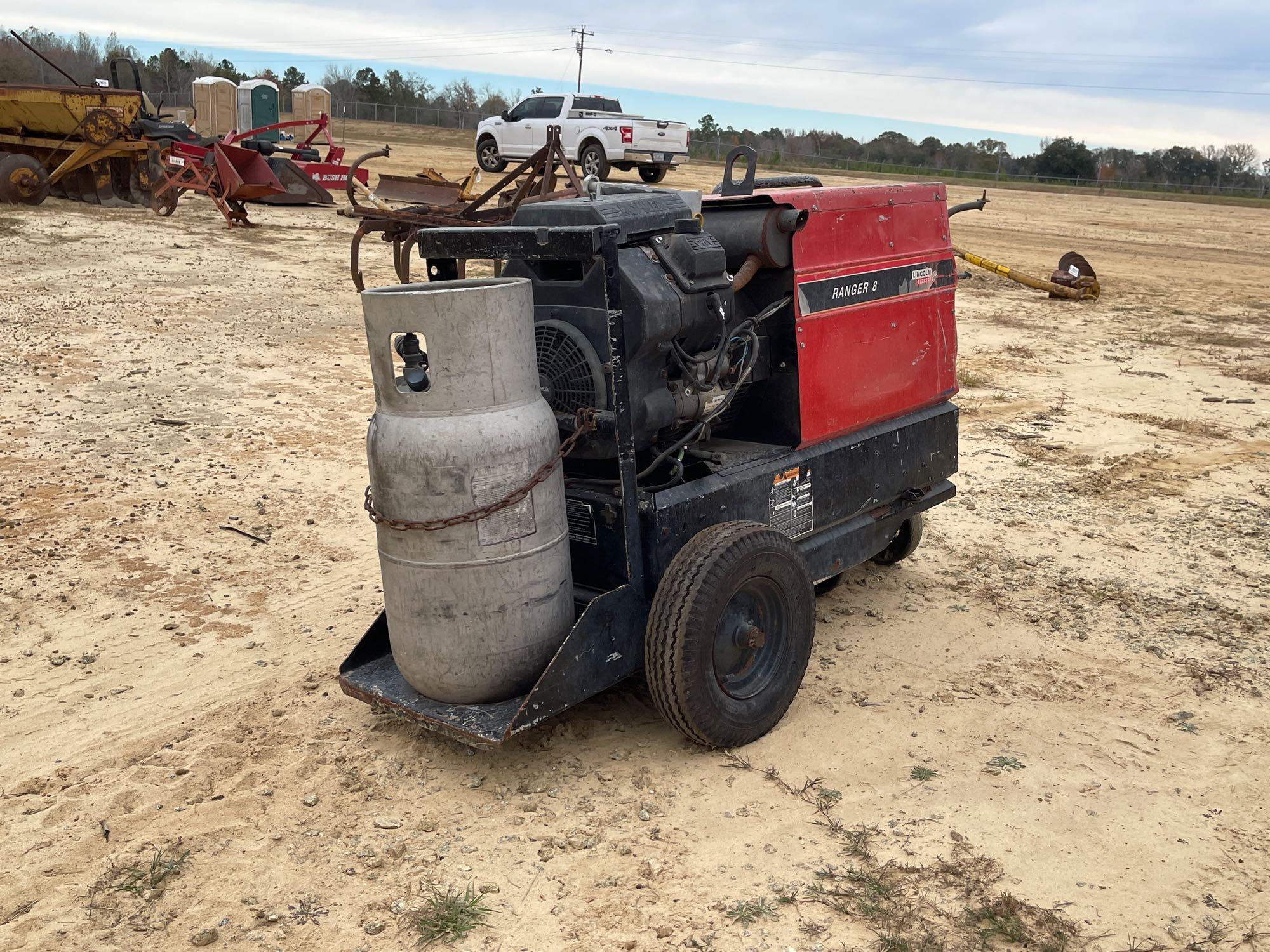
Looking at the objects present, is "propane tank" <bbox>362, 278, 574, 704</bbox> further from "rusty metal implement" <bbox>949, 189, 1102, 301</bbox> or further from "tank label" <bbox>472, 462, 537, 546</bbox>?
"rusty metal implement" <bbox>949, 189, 1102, 301</bbox>

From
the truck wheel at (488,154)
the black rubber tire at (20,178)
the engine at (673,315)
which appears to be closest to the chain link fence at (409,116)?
the truck wheel at (488,154)

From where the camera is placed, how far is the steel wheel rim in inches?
142

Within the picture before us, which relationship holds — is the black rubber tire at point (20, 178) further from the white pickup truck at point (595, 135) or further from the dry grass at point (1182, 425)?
the dry grass at point (1182, 425)

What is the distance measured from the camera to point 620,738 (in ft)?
12.2

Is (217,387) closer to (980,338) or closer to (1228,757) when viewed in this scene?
(1228,757)

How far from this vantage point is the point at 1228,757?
373cm

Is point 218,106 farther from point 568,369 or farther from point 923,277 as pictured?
point 568,369

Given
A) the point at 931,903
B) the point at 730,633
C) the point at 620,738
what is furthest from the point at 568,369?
the point at 931,903

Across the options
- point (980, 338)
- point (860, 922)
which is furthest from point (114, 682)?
point (980, 338)

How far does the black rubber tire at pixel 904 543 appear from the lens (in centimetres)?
528

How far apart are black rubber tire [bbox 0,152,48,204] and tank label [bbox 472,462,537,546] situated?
50.1ft

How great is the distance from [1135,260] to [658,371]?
51.7ft

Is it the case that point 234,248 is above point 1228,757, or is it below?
above

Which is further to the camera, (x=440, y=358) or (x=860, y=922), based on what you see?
(x=440, y=358)
